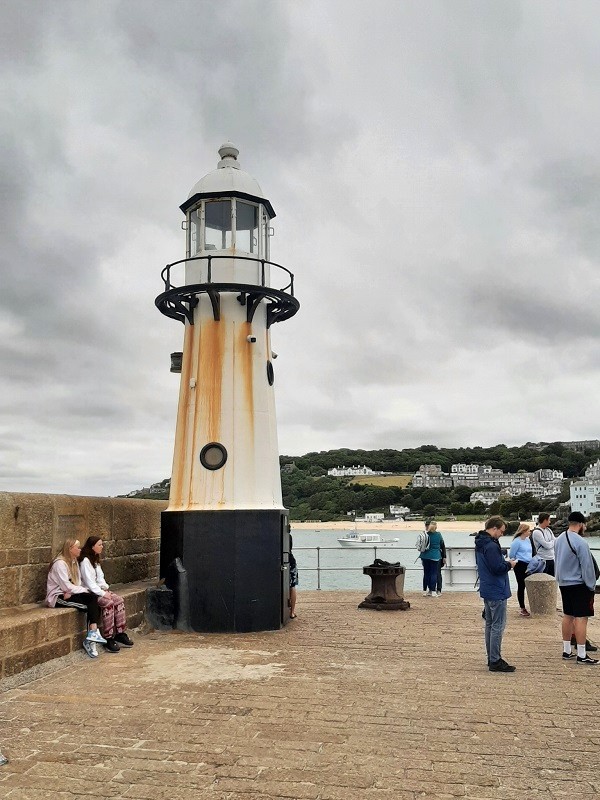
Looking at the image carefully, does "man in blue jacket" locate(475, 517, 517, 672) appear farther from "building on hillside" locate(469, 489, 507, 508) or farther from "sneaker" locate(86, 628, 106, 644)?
"building on hillside" locate(469, 489, 507, 508)

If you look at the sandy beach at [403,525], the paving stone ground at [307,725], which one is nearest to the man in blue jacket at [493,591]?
the paving stone ground at [307,725]

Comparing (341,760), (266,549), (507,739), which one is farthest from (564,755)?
(266,549)

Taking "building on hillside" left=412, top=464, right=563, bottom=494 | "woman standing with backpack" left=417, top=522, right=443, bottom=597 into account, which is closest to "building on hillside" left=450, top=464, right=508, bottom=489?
"building on hillside" left=412, top=464, right=563, bottom=494

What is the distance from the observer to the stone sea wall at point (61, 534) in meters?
7.97

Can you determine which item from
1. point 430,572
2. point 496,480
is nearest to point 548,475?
point 496,480

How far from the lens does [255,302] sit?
11.1 metres

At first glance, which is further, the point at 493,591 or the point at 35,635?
the point at 493,591

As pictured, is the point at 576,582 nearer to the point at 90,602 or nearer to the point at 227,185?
the point at 90,602

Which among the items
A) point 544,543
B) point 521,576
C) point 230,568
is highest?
point 544,543

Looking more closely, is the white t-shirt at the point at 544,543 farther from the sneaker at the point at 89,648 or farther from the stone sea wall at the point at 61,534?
the sneaker at the point at 89,648

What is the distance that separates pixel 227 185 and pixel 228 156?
1038 mm

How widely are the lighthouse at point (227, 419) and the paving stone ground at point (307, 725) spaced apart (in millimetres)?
1297

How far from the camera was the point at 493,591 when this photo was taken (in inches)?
298

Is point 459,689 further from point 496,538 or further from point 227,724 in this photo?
point 227,724
